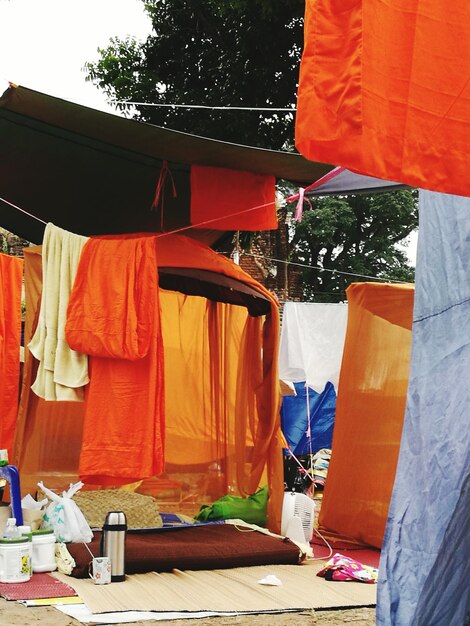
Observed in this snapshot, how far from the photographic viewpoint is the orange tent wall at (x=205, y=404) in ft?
20.2

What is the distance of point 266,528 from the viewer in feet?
20.4

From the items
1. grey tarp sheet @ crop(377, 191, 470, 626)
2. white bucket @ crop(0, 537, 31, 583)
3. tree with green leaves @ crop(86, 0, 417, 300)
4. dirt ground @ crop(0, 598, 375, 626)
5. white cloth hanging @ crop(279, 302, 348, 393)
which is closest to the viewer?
grey tarp sheet @ crop(377, 191, 470, 626)

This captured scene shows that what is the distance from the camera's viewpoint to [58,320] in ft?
17.7

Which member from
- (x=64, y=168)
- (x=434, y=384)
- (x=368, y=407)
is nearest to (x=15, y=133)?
(x=64, y=168)

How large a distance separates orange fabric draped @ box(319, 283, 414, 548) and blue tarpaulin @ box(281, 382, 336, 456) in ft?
11.1

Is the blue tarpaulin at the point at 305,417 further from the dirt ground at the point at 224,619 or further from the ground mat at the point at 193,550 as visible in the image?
the dirt ground at the point at 224,619

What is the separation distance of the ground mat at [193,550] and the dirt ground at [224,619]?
2.26 feet

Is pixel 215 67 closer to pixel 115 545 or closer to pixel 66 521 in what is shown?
pixel 66 521

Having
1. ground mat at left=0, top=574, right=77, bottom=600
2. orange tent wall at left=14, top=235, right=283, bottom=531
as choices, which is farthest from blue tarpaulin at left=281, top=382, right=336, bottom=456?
ground mat at left=0, top=574, right=77, bottom=600

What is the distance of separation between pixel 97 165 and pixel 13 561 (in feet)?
9.62

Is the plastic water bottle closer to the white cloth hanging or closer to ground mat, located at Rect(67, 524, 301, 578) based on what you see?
ground mat, located at Rect(67, 524, 301, 578)

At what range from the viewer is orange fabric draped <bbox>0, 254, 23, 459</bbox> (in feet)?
18.7

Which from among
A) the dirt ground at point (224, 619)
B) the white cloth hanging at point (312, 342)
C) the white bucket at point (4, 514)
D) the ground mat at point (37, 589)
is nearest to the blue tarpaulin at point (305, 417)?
the white cloth hanging at point (312, 342)

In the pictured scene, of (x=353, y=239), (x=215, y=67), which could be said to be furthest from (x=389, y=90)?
(x=353, y=239)
